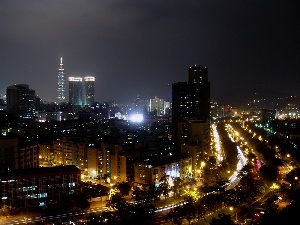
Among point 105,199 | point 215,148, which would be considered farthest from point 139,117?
point 105,199

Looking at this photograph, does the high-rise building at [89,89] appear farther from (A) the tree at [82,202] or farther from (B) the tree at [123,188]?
(A) the tree at [82,202]

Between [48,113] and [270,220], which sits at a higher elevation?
[48,113]

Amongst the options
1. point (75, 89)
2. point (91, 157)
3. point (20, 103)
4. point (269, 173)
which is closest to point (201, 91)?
point (20, 103)

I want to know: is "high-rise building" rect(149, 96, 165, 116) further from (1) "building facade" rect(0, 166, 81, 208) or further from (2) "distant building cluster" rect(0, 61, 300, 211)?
(1) "building facade" rect(0, 166, 81, 208)

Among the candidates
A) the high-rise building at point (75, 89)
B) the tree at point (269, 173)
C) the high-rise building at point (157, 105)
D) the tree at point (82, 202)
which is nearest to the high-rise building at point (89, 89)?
the high-rise building at point (75, 89)

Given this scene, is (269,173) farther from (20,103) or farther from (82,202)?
(20,103)

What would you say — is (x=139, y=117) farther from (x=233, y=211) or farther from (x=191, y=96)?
(x=233, y=211)

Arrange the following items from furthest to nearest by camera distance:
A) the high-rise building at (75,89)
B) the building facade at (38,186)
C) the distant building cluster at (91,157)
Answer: the high-rise building at (75,89) < the distant building cluster at (91,157) < the building facade at (38,186)
